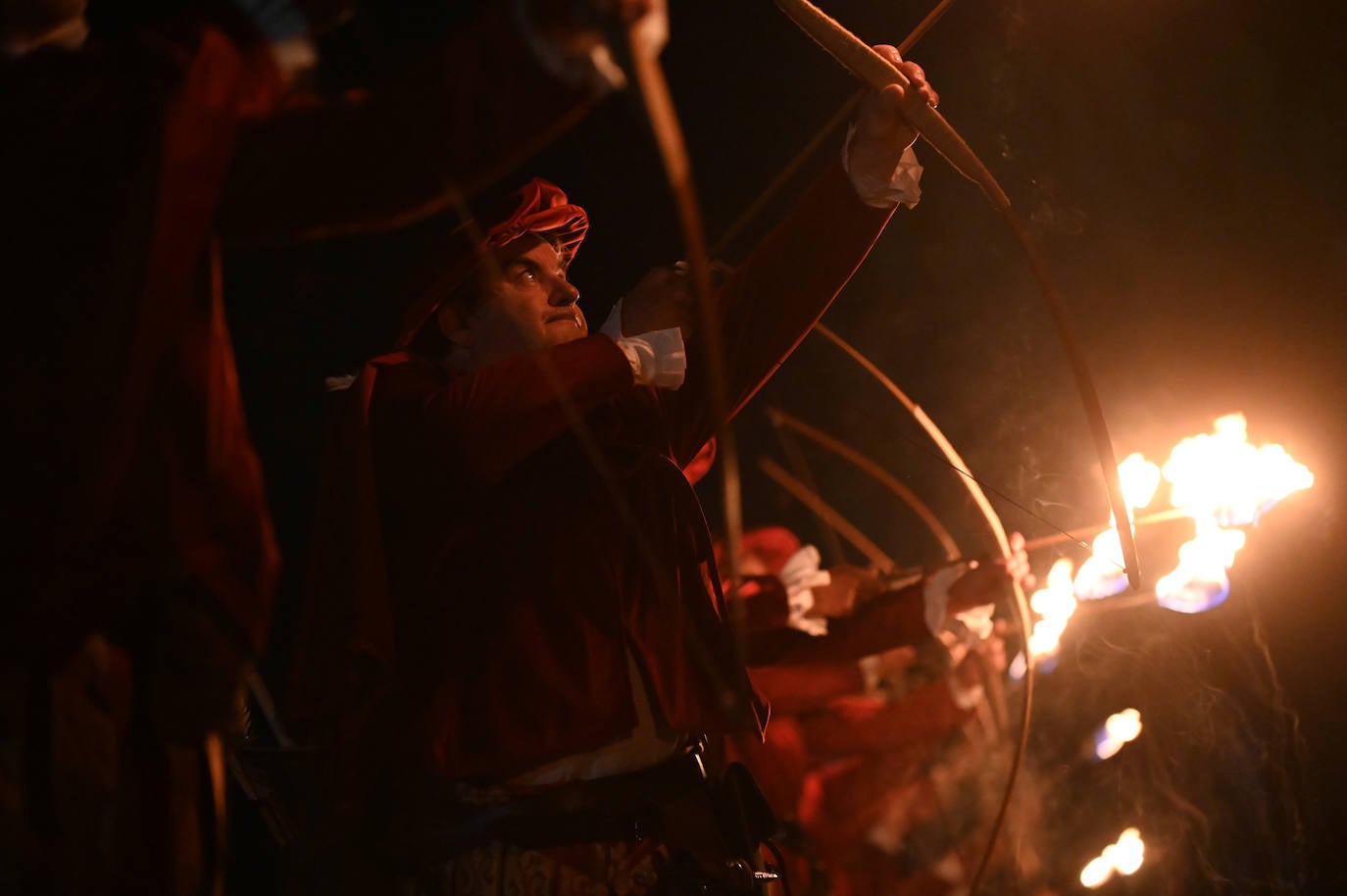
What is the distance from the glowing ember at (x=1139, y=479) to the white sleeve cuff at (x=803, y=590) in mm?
954

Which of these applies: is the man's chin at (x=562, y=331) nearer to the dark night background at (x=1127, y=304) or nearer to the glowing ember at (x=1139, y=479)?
the dark night background at (x=1127, y=304)

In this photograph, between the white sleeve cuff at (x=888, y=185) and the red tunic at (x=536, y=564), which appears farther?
the white sleeve cuff at (x=888, y=185)

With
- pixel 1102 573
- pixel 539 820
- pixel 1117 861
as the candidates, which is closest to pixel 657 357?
pixel 539 820

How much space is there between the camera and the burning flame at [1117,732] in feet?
10.7

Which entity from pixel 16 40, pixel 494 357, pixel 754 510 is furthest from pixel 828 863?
pixel 16 40

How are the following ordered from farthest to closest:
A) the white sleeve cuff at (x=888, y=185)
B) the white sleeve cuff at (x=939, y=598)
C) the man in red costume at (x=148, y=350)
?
1. the white sleeve cuff at (x=939, y=598)
2. the white sleeve cuff at (x=888, y=185)
3. the man in red costume at (x=148, y=350)

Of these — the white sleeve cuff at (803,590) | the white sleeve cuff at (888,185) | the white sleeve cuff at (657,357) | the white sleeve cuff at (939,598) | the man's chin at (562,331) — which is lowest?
the white sleeve cuff at (803,590)

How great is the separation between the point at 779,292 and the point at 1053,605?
1.48m

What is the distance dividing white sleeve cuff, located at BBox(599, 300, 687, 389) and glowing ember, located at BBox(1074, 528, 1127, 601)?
1634mm

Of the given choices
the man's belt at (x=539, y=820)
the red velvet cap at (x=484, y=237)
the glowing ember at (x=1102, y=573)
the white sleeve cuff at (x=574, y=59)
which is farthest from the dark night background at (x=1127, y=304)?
the white sleeve cuff at (x=574, y=59)

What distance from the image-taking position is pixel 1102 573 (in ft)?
10.0

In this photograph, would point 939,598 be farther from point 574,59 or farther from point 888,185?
point 574,59

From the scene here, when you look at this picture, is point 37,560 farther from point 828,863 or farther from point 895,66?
point 828,863

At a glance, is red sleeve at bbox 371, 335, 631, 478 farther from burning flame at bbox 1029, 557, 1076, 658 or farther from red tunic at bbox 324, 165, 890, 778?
burning flame at bbox 1029, 557, 1076, 658
